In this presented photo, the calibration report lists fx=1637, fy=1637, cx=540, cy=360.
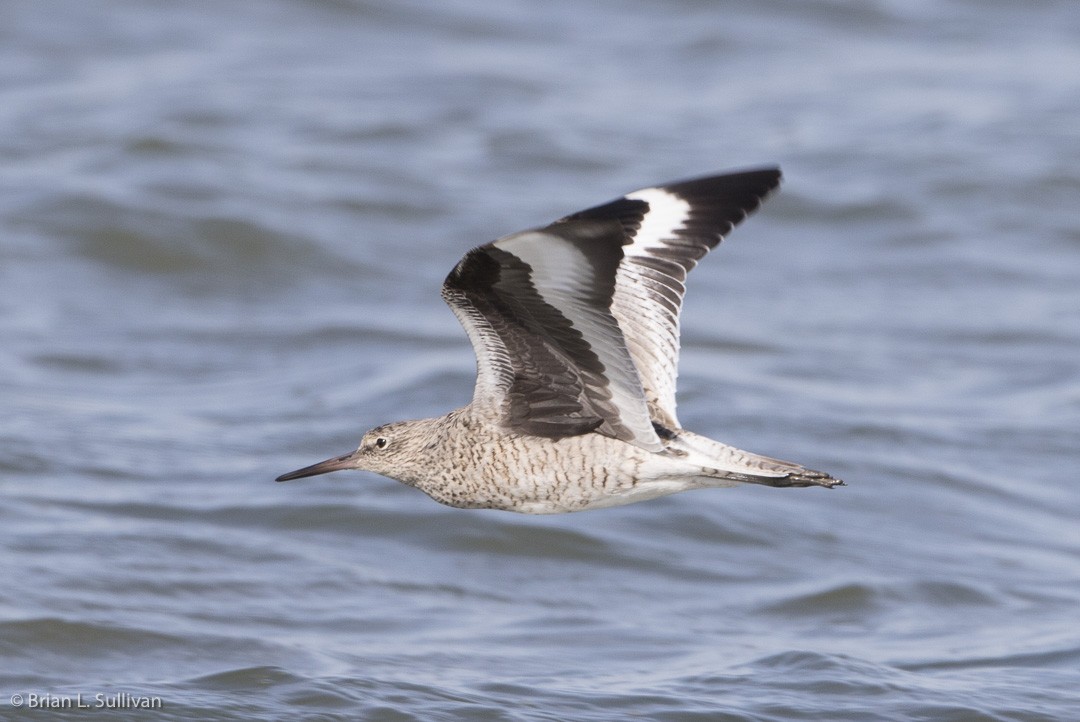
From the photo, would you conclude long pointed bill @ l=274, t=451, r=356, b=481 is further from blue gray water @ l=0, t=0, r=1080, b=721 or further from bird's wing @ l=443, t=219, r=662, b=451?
blue gray water @ l=0, t=0, r=1080, b=721

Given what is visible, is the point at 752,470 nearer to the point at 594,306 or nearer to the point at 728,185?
the point at 594,306

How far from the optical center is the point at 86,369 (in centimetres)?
1084

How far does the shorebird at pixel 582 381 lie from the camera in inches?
210

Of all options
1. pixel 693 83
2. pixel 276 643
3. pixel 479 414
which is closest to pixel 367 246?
pixel 693 83

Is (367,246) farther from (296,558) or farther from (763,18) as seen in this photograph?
(763,18)

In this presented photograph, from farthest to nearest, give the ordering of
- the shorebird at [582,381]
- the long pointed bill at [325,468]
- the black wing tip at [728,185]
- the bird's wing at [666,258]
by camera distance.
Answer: the long pointed bill at [325,468] → the bird's wing at [666,258] → the black wing tip at [728,185] → the shorebird at [582,381]

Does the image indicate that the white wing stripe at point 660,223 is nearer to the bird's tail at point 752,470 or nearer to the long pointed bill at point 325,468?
the bird's tail at point 752,470

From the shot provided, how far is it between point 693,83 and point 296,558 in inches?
369

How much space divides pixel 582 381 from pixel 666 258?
2.52 ft

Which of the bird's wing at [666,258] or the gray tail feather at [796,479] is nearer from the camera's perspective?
the gray tail feather at [796,479]

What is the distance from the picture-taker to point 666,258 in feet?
20.9

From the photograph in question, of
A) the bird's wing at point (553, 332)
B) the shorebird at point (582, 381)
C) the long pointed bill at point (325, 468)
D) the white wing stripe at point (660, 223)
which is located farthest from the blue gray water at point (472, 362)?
the white wing stripe at point (660, 223)

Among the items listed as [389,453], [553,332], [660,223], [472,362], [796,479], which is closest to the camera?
[553,332]

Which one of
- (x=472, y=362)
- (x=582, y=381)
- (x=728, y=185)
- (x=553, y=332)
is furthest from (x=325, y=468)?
(x=472, y=362)
